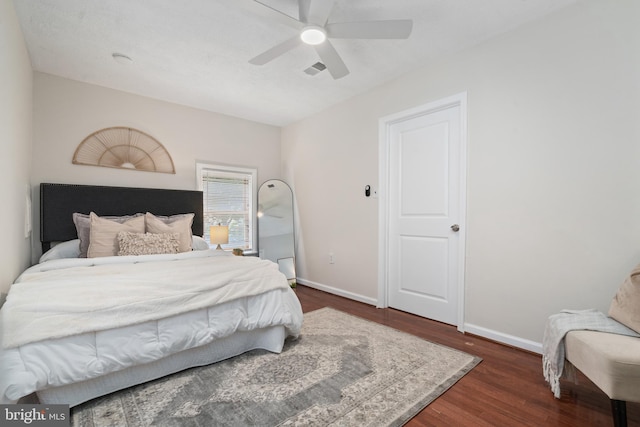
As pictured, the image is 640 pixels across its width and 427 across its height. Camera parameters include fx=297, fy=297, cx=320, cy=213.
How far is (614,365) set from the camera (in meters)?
1.33

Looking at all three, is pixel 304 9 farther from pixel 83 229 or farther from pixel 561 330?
pixel 83 229

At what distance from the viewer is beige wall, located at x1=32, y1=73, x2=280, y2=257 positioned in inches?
122

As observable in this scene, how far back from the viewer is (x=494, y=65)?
8.15 ft

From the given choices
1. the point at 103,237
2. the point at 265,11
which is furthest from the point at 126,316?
the point at 265,11

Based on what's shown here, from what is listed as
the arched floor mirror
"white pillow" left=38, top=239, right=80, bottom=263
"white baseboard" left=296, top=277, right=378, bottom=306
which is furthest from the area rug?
the arched floor mirror

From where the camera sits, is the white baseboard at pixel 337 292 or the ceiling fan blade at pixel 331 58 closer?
the ceiling fan blade at pixel 331 58

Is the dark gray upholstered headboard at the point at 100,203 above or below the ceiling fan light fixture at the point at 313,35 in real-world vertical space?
below

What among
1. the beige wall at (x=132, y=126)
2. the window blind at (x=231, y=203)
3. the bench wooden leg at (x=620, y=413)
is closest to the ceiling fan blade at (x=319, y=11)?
the bench wooden leg at (x=620, y=413)

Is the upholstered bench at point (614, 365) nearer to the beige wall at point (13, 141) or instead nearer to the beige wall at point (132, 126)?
the beige wall at point (13, 141)

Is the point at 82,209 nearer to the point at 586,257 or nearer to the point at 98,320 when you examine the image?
the point at 98,320

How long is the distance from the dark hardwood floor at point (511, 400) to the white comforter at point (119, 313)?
45.6 inches

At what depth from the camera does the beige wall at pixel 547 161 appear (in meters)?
1.91

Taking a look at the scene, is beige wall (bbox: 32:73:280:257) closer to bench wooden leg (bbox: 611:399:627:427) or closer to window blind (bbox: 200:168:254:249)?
A: window blind (bbox: 200:168:254:249)

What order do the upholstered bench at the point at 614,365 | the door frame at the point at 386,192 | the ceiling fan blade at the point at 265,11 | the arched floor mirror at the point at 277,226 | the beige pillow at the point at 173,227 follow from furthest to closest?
the arched floor mirror at the point at 277,226
the beige pillow at the point at 173,227
the door frame at the point at 386,192
the ceiling fan blade at the point at 265,11
the upholstered bench at the point at 614,365
